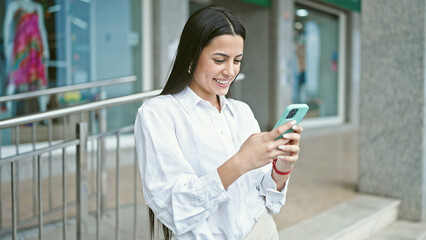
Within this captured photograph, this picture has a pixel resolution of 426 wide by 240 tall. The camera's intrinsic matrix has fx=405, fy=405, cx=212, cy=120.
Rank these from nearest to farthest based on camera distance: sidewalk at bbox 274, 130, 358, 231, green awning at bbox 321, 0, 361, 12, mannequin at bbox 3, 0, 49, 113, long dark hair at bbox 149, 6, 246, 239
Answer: long dark hair at bbox 149, 6, 246, 239, sidewalk at bbox 274, 130, 358, 231, mannequin at bbox 3, 0, 49, 113, green awning at bbox 321, 0, 361, 12

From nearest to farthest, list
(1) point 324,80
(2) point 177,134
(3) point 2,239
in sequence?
1. (2) point 177,134
2. (3) point 2,239
3. (1) point 324,80

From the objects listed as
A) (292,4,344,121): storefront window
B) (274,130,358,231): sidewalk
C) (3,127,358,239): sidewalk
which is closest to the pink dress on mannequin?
(3,127,358,239): sidewalk

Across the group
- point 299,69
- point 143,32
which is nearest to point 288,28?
point 299,69

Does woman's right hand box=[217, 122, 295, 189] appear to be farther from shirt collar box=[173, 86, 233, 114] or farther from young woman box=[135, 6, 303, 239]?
shirt collar box=[173, 86, 233, 114]

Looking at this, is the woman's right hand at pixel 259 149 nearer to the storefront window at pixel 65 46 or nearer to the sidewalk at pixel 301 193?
the sidewalk at pixel 301 193

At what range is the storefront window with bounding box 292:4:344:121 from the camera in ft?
34.1

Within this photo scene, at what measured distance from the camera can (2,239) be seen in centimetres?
273

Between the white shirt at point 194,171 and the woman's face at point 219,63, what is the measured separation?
0.19 ft

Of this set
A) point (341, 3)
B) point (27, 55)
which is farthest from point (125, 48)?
point (341, 3)

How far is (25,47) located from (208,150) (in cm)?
476

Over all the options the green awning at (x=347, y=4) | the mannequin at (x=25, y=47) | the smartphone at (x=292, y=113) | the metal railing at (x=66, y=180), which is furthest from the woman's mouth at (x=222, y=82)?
the green awning at (x=347, y=4)

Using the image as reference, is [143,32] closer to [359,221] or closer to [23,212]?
[23,212]

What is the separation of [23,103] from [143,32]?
205cm

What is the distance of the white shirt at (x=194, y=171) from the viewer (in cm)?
118
